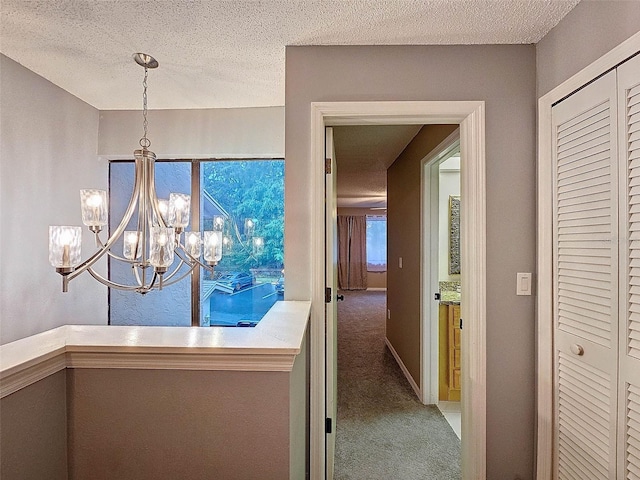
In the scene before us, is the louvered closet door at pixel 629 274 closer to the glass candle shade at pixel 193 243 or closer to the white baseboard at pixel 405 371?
the white baseboard at pixel 405 371

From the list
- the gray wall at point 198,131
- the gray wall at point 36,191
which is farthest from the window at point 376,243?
the gray wall at point 36,191

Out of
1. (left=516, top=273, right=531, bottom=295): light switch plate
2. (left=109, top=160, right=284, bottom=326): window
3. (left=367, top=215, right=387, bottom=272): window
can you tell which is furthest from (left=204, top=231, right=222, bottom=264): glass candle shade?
(left=367, top=215, right=387, bottom=272): window

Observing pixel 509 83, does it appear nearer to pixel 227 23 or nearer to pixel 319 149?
pixel 319 149

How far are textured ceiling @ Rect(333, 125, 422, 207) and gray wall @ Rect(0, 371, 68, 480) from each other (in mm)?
2542

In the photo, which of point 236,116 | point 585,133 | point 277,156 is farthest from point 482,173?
point 236,116

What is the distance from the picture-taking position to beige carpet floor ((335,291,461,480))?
2.19m

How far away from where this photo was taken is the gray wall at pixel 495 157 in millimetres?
1783

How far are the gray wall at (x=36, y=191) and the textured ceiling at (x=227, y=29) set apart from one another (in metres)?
0.25

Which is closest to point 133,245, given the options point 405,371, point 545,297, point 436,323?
point 545,297

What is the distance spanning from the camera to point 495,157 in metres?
1.80

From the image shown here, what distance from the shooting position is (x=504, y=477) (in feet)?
5.84

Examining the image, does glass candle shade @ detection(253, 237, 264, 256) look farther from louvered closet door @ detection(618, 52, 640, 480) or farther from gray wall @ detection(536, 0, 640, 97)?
louvered closet door @ detection(618, 52, 640, 480)

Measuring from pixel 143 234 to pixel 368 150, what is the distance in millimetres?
2491

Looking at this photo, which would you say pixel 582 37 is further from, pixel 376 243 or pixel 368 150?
pixel 376 243
